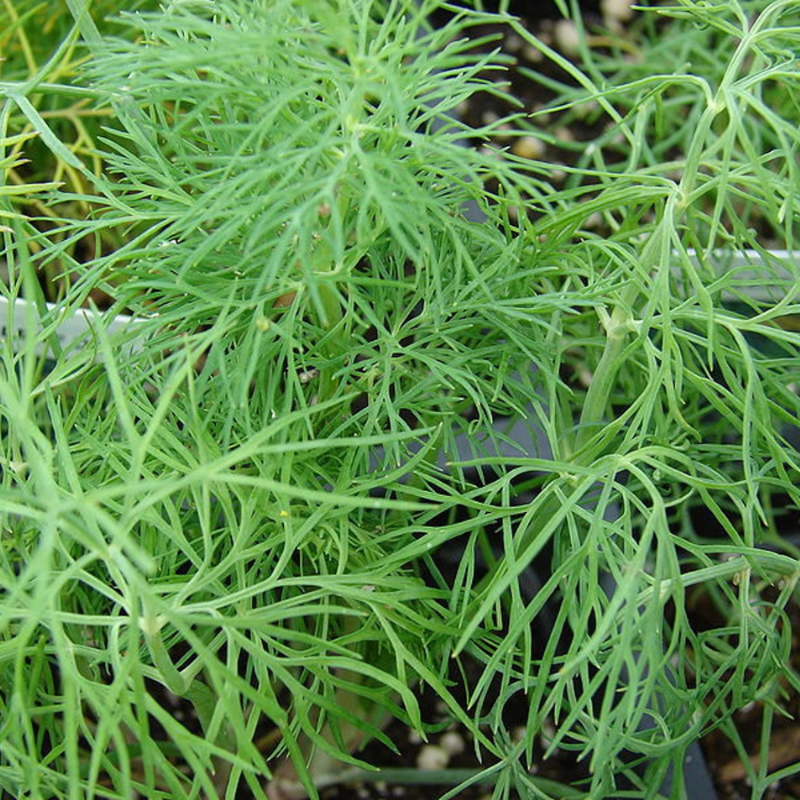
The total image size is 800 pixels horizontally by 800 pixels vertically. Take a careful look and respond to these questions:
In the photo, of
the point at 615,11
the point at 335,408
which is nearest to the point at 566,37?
the point at 615,11

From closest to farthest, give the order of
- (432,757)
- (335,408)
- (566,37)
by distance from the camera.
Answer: (335,408), (432,757), (566,37)

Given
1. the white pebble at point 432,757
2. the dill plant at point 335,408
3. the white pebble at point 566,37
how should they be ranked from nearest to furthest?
1. the dill plant at point 335,408
2. the white pebble at point 432,757
3. the white pebble at point 566,37

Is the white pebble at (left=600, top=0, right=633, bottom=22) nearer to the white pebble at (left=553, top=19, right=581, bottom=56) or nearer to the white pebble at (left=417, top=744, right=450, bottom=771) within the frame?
the white pebble at (left=553, top=19, right=581, bottom=56)

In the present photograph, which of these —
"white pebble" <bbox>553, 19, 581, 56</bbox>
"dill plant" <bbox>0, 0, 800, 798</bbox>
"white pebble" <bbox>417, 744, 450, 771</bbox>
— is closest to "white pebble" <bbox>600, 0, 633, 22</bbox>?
"white pebble" <bbox>553, 19, 581, 56</bbox>

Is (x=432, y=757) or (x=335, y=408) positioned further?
(x=432, y=757)

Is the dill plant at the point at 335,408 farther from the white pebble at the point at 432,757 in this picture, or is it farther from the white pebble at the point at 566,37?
the white pebble at the point at 566,37

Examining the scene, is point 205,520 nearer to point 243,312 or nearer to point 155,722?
point 243,312

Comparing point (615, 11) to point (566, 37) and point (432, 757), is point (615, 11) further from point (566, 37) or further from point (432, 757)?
point (432, 757)

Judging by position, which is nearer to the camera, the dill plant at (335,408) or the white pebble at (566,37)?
the dill plant at (335,408)

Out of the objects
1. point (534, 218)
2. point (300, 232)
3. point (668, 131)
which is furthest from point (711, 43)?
point (300, 232)

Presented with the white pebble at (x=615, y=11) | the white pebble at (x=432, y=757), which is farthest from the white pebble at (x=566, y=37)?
the white pebble at (x=432, y=757)
